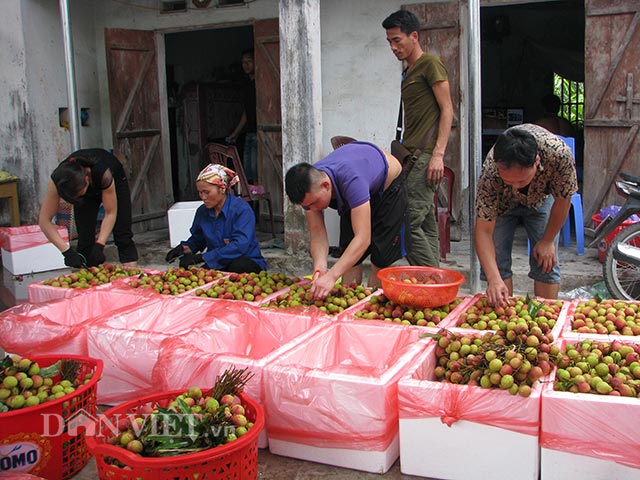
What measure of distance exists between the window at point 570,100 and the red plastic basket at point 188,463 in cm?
1040

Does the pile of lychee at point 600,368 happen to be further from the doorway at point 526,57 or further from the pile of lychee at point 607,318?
Answer: the doorway at point 526,57

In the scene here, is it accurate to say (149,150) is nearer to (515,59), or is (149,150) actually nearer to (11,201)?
(11,201)

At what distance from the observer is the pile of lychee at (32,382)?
2.63 meters

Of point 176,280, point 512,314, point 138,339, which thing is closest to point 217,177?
point 176,280

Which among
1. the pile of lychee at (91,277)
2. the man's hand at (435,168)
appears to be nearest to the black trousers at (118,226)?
the pile of lychee at (91,277)

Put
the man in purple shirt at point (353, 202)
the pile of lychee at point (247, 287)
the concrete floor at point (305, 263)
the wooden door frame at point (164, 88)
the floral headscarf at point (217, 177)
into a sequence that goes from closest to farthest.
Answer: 1. the man in purple shirt at point (353, 202)
2. the pile of lychee at point (247, 287)
3. the floral headscarf at point (217, 177)
4. the concrete floor at point (305, 263)
5. the wooden door frame at point (164, 88)

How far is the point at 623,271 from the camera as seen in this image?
17.0 feet

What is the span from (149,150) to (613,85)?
17.3 feet

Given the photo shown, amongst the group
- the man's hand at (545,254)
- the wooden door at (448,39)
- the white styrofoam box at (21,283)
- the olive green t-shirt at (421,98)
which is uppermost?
the wooden door at (448,39)

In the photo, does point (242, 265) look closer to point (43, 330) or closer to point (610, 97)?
point (43, 330)

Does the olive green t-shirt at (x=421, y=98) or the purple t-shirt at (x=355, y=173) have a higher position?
the olive green t-shirt at (x=421, y=98)

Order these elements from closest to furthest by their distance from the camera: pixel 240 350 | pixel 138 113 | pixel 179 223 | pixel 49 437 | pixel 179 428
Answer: pixel 179 428
pixel 49 437
pixel 240 350
pixel 179 223
pixel 138 113

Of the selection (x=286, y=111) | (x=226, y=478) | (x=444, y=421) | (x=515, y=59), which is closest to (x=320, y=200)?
(x=444, y=421)

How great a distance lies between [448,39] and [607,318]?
4.14m
